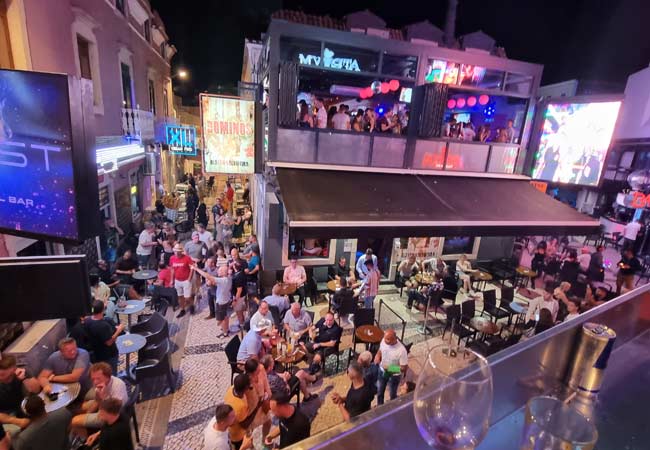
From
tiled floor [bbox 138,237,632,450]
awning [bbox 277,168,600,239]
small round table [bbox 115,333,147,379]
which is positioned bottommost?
tiled floor [bbox 138,237,632,450]

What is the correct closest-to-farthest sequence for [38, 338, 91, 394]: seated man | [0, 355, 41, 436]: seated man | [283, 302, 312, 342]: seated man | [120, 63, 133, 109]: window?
1. [0, 355, 41, 436]: seated man
2. [38, 338, 91, 394]: seated man
3. [283, 302, 312, 342]: seated man
4. [120, 63, 133, 109]: window

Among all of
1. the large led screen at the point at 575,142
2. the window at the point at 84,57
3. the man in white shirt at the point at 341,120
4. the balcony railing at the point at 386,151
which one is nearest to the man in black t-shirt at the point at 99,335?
the balcony railing at the point at 386,151

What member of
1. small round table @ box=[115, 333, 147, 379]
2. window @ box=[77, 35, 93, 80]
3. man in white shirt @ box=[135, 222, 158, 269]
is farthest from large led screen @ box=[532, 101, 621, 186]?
window @ box=[77, 35, 93, 80]

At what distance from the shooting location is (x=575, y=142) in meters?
9.33

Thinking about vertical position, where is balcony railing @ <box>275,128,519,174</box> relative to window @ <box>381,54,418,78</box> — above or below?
below

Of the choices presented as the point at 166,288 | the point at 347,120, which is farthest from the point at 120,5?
the point at 166,288

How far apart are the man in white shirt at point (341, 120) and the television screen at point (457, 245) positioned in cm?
611

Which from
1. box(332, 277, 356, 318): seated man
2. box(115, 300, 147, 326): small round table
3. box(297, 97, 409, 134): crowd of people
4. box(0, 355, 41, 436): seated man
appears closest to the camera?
box(0, 355, 41, 436): seated man

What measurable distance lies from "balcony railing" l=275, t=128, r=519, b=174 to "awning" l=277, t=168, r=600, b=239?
1.38 feet

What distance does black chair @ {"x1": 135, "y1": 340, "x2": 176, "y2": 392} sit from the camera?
18.7ft

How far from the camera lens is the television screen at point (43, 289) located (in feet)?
8.00

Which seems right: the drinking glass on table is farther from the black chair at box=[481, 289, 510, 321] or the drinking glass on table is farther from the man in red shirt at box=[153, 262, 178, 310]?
the man in red shirt at box=[153, 262, 178, 310]

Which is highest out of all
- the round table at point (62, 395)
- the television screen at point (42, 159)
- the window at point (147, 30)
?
the window at point (147, 30)

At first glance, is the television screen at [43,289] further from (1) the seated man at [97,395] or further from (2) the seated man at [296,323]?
(2) the seated man at [296,323]
